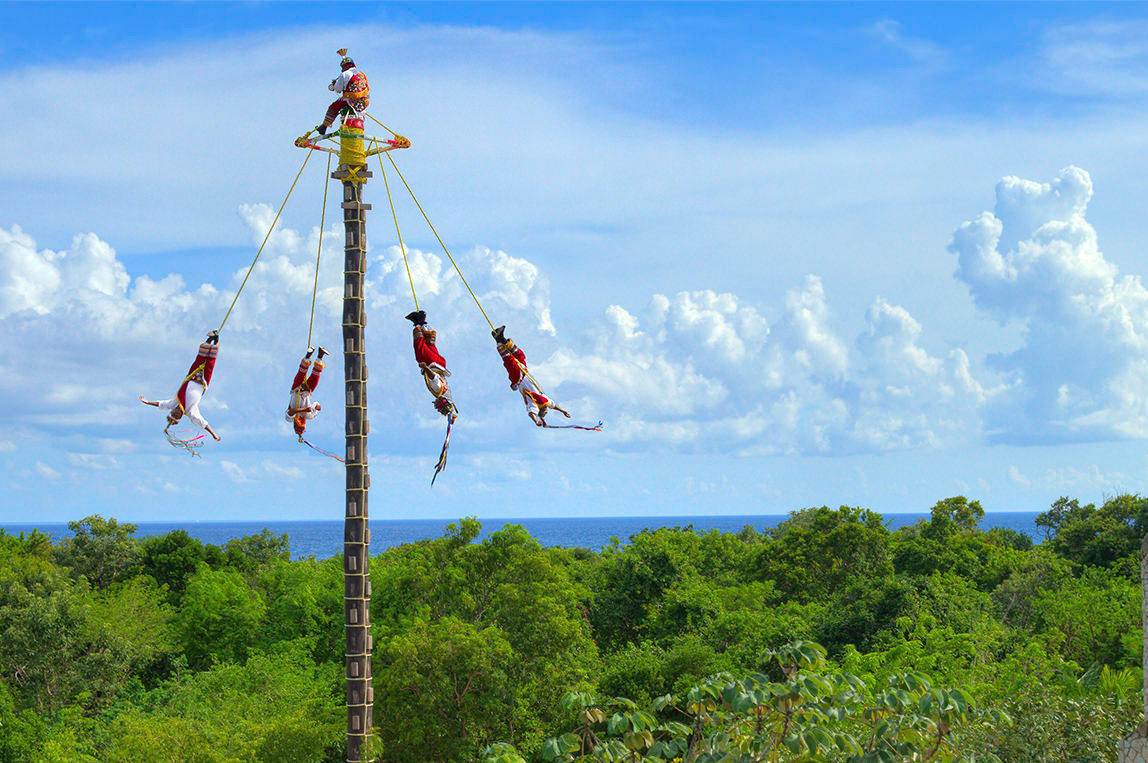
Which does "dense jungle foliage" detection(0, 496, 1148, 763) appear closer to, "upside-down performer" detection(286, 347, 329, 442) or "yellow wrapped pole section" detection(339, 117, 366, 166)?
"upside-down performer" detection(286, 347, 329, 442)

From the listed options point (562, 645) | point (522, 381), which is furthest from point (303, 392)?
point (562, 645)

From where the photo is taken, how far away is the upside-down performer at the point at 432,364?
13375mm

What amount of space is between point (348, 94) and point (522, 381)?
4.61 meters

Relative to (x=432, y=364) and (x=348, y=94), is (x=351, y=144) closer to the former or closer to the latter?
(x=348, y=94)

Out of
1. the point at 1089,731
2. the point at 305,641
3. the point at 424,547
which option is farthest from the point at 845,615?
the point at 1089,731

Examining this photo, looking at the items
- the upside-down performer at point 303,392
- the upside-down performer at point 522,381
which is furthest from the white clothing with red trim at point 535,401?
the upside-down performer at point 303,392

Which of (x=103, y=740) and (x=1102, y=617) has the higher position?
(x=1102, y=617)

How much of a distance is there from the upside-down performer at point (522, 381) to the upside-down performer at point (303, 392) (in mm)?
2394

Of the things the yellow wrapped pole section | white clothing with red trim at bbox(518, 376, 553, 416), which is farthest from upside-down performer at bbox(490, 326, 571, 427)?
the yellow wrapped pole section

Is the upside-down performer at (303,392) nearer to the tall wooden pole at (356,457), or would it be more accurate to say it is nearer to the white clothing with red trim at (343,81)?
the tall wooden pole at (356,457)

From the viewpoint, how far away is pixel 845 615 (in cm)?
3166

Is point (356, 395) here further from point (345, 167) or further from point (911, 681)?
point (911, 681)

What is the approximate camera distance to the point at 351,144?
13578 millimetres

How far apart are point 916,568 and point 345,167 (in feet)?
111
